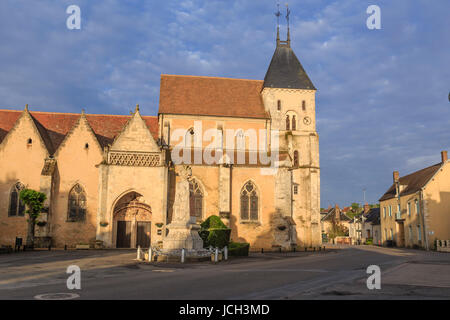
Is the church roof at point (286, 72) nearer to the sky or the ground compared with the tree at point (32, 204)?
nearer to the sky

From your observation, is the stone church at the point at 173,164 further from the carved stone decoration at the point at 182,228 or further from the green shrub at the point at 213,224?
the carved stone decoration at the point at 182,228

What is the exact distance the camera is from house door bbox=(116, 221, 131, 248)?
32.0 metres

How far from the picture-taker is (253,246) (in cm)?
3450

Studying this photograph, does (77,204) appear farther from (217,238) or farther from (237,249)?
(237,249)

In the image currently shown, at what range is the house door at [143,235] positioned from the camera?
3225 cm

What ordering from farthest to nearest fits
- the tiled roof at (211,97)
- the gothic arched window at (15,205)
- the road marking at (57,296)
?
the tiled roof at (211,97)
the gothic arched window at (15,205)
the road marking at (57,296)

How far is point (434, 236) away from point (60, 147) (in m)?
36.0

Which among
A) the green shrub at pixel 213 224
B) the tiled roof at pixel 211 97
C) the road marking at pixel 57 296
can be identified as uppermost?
the tiled roof at pixel 211 97

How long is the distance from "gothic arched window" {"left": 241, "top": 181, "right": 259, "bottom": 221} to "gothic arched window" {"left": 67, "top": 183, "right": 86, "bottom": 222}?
13.5m

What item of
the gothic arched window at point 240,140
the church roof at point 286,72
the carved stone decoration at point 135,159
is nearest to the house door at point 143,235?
the carved stone decoration at point 135,159

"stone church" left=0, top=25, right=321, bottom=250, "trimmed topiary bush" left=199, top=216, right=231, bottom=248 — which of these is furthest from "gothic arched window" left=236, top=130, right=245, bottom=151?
"trimmed topiary bush" left=199, top=216, right=231, bottom=248

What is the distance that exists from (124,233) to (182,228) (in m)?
14.0

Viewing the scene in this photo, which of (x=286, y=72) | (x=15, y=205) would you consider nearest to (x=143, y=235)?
(x=15, y=205)
